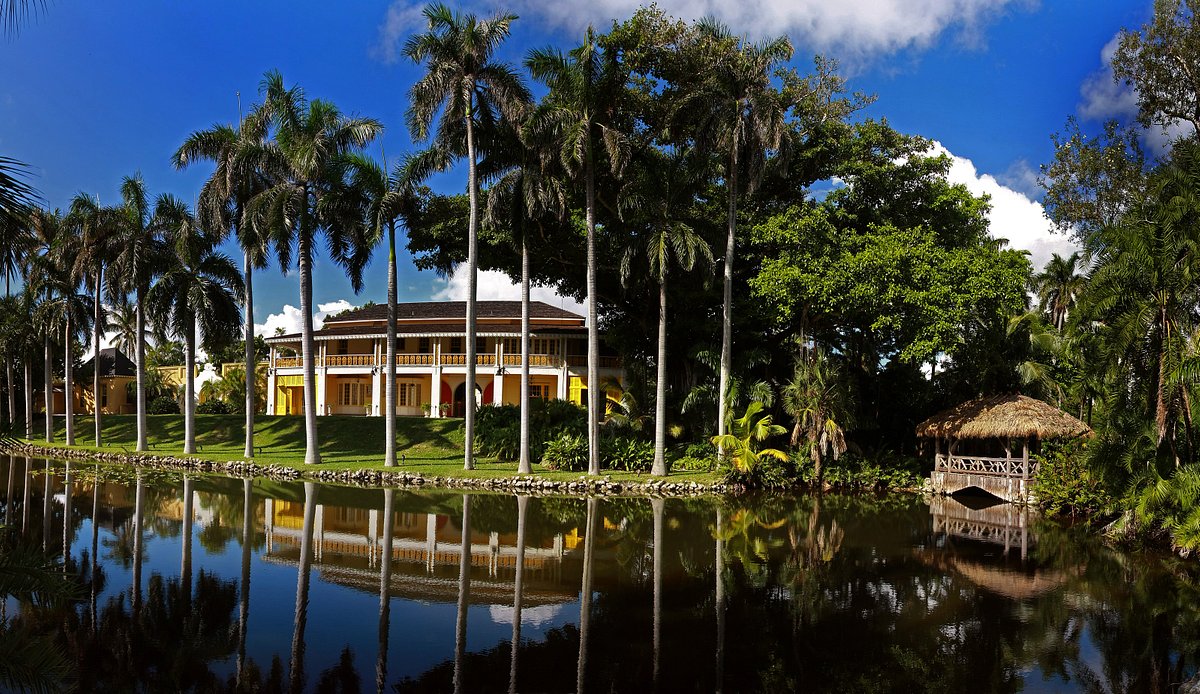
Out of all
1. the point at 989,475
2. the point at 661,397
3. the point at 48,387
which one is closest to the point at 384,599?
the point at 661,397

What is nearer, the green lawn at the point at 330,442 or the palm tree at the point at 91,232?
the green lawn at the point at 330,442

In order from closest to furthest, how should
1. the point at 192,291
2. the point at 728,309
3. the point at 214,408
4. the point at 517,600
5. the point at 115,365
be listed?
the point at 517,600 → the point at 728,309 → the point at 192,291 → the point at 214,408 → the point at 115,365

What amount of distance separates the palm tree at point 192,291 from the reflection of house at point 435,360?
999 centimetres

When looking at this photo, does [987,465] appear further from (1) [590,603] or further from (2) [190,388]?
(2) [190,388]

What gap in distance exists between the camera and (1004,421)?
25344 mm

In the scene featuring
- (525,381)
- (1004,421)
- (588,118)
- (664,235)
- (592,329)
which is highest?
(588,118)

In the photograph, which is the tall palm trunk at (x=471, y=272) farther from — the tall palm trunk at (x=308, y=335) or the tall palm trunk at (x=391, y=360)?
the tall palm trunk at (x=308, y=335)

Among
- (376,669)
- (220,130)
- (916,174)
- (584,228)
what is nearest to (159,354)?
(220,130)

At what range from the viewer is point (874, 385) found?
3309 cm

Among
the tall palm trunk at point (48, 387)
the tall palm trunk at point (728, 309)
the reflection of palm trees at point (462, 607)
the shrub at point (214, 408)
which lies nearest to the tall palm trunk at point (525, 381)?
the tall palm trunk at point (728, 309)

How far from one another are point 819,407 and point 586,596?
17.4 meters

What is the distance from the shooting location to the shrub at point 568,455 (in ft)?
95.0

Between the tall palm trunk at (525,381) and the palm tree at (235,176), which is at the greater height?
the palm tree at (235,176)

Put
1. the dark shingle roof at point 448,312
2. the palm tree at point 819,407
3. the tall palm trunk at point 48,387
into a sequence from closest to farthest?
1. the palm tree at point 819,407
2. the tall palm trunk at point 48,387
3. the dark shingle roof at point 448,312
